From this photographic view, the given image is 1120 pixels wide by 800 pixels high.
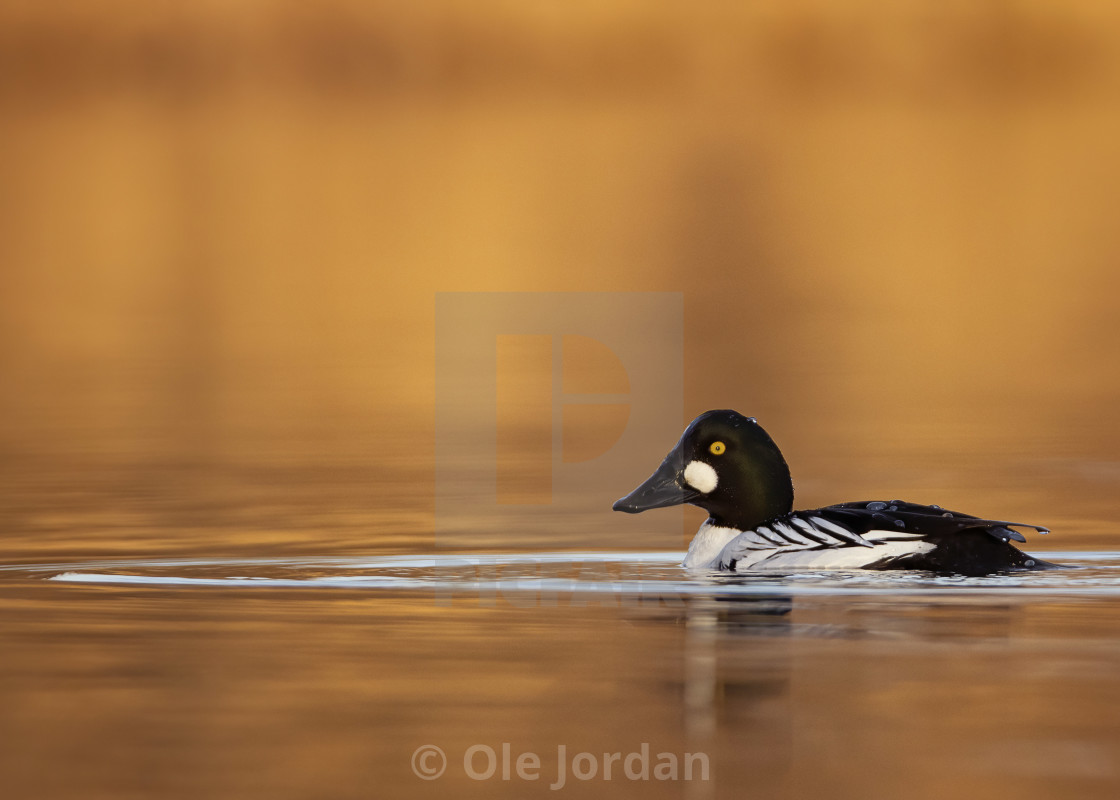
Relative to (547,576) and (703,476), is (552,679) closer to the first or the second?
(547,576)

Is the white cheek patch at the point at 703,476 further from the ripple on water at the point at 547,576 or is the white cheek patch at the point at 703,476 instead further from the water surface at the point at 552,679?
the water surface at the point at 552,679

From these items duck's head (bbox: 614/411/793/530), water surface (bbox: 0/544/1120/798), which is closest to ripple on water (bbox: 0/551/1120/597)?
water surface (bbox: 0/544/1120/798)

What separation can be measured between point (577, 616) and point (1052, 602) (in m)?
1.62

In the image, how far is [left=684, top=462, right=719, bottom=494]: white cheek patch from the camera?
8391mm

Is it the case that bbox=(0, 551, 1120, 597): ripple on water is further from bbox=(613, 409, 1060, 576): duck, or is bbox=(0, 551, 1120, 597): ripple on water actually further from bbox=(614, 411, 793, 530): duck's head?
bbox=(614, 411, 793, 530): duck's head

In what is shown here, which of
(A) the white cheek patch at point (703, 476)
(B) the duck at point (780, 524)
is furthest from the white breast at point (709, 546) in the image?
(A) the white cheek patch at point (703, 476)

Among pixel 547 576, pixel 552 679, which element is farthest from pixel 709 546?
Result: pixel 552 679

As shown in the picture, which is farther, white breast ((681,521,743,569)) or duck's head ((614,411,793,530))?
duck's head ((614,411,793,530))

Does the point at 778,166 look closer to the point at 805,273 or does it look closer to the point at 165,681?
the point at 805,273

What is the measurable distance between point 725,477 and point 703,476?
89 millimetres

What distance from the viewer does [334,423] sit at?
1417cm

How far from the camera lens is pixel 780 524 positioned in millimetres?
8008

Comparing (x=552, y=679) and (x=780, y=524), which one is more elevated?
(x=780, y=524)

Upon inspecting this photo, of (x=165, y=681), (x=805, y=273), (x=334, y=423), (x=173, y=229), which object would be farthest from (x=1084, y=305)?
(x=165, y=681)
